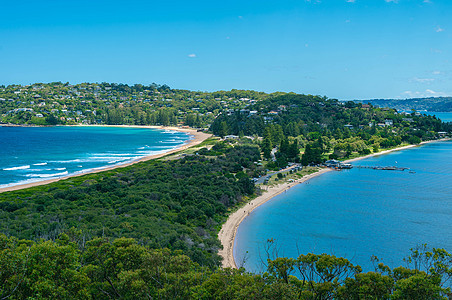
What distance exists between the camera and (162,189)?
34312 mm

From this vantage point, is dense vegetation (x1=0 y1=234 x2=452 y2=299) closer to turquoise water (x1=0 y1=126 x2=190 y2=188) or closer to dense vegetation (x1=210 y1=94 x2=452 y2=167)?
turquoise water (x1=0 y1=126 x2=190 y2=188)

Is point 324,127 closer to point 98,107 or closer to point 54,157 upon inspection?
point 54,157

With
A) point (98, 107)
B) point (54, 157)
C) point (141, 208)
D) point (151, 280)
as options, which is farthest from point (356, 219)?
point (98, 107)

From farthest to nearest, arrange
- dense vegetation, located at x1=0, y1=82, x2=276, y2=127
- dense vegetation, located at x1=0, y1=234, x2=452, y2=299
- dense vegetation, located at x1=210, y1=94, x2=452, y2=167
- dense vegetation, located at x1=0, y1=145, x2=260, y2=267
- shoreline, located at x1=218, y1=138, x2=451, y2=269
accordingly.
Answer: dense vegetation, located at x1=0, y1=82, x2=276, y2=127 → dense vegetation, located at x1=210, y1=94, x2=452, y2=167 → shoreline, located at x1=218, y1=138, x2=451, y2=269 → dense vegetation, located at x1=0, y1=145, x2=260, y2=267 → dense vegetation, located at x1=0, y1=234, x2=452, y2=299

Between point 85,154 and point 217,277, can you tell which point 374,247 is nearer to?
point 217,277

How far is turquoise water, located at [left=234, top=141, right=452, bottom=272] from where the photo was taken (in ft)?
87.1

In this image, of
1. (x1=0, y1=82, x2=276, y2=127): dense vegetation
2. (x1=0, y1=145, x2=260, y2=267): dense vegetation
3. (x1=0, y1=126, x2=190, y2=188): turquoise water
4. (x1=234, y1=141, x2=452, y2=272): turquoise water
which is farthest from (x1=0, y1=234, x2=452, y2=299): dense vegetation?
(x1=0, y1=82, x2=276, y2=127): dense vegetation

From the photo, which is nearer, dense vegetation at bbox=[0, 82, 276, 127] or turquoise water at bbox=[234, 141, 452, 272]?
turquoise water at bbox=[234, 141, 452, 272]

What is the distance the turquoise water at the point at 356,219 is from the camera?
26547 mm

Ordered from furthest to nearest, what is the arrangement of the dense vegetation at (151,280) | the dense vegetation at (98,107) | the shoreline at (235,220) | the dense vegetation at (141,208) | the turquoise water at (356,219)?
the dense vegetation at (98,107)
the turquoise water at (356,219)
the shoreline at (235,220)
the dense vegetation at (141,208)
the dense vegetation at (151,280)

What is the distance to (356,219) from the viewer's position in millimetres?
34250

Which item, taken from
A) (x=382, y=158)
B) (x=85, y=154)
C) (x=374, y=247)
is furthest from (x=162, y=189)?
(x=382, y=158)

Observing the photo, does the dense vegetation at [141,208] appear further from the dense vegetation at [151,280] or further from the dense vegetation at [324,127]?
the dense vegetation at [324,127]

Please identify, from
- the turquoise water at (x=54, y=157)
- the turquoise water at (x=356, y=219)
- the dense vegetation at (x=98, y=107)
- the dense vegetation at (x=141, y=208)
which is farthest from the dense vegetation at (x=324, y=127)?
the dense vegetation at (x=98, y=107)
